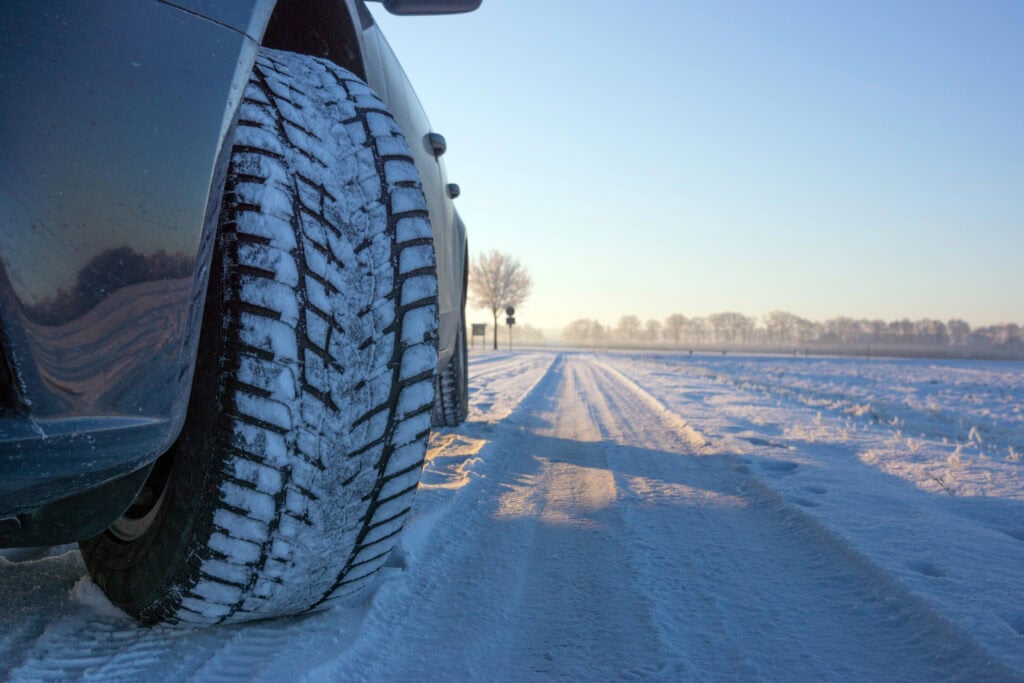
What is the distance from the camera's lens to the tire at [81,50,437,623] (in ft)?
3.59

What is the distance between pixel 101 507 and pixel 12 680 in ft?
1.36

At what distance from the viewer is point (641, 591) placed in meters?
1.68

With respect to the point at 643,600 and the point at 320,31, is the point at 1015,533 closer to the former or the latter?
the point at 643,600

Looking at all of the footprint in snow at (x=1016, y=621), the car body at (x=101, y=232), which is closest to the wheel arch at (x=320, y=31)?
the car body at (x=101, y=232)

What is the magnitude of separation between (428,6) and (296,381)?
1.08 metres

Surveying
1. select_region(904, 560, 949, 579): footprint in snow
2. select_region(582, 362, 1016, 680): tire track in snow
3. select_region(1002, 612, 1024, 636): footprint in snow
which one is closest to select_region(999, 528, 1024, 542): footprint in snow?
select_region(904, 560, 949, 579): footprint in snow

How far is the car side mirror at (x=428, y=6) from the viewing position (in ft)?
5.11

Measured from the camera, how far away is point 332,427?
118 centimetres

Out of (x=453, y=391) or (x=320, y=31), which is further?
(x=453, y=391)

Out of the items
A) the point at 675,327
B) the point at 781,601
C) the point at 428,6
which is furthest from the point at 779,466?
the point at 675,327

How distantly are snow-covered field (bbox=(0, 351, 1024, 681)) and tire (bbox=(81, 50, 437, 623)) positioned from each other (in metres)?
0.13

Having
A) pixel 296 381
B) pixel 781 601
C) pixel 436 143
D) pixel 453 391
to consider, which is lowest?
pixel 781 601

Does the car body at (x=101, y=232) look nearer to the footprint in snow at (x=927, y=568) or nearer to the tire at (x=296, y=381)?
the tire at (x=296, y=381)

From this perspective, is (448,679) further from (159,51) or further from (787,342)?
(787,342)
